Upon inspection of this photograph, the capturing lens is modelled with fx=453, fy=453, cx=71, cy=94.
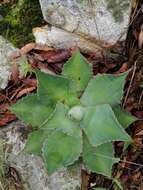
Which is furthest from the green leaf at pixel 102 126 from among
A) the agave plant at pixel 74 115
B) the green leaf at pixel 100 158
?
the green leaf at pixel 100 158

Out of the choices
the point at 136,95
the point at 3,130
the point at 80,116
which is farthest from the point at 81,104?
the point at 3,130

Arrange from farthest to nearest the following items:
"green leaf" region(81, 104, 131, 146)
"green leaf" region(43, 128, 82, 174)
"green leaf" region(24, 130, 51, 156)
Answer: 1. "green leaf" region(24, 130, 51, 156)
2. "green leaf" region(43, 128, 82, 174)
3. "green leaf" region(81, 104, 131, 146)

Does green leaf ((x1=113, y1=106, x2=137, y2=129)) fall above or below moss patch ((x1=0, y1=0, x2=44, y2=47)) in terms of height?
below

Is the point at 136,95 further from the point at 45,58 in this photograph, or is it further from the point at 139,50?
the point at 45,58

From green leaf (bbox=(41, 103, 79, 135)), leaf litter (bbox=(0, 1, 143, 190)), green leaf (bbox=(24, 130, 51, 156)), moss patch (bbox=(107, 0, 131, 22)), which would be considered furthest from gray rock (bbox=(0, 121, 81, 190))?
moss patch (bbox=(107, 0, 131, 22))

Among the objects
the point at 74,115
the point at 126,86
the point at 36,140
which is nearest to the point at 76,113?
the point at 74,115

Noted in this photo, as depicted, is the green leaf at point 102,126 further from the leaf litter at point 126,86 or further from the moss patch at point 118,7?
the moss patch at point 118,7

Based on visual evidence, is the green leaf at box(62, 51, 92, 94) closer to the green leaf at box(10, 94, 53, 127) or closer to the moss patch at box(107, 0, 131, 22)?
the green leaf at box(10, 94, 53, 127)
